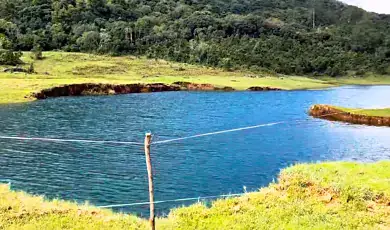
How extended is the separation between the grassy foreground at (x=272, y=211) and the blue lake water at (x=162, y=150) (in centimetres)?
705

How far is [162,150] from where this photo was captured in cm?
3684

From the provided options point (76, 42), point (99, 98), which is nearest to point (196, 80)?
point (99, 98)

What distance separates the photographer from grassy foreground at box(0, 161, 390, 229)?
12422 mm

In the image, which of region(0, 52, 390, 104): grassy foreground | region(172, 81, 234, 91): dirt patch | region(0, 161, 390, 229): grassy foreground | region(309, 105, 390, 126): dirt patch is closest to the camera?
region(0, 161, 390, 229): grassy foreground

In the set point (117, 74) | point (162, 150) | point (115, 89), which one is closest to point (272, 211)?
point (162, 150)

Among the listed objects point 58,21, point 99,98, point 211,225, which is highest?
point 58,21

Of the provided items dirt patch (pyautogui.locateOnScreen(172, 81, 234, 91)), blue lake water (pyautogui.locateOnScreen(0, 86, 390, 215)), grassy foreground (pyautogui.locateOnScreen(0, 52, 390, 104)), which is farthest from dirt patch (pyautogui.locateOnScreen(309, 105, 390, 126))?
grassy foreground (pyautogui.locateOnScreen(0, 52, 390, 104))

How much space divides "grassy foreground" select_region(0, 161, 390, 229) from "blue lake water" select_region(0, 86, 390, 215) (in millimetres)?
7055

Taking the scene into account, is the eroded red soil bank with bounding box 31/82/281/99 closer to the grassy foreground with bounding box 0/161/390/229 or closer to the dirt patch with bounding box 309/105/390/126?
the dirt patch with bounding box 309/105/390/126

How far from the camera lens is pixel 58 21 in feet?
615

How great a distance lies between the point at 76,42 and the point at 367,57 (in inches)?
5011

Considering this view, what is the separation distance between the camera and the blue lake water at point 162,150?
84.4 ft

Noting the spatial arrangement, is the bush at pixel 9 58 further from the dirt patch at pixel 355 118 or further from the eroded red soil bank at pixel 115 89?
the dirt patch at pixel 355 118

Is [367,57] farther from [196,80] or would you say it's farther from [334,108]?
[334,108]
